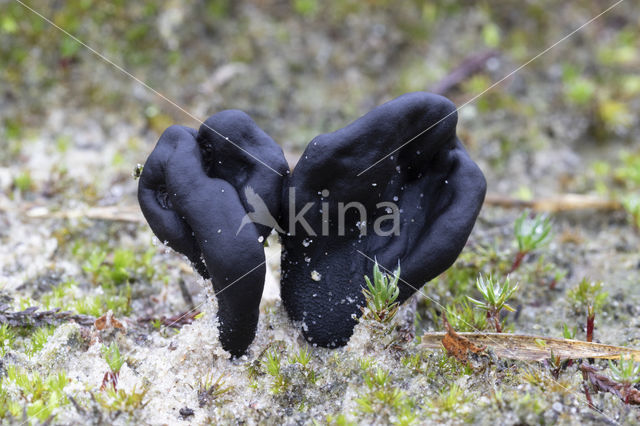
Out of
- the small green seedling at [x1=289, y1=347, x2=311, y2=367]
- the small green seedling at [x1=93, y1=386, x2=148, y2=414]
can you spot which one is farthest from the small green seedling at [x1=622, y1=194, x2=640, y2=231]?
the small green seedling at [x1=93, y1=386, x2=148, y2=414]

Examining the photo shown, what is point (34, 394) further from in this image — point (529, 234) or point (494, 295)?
point (529, 234)

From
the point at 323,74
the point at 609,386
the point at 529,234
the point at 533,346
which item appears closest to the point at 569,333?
the point at 533,346

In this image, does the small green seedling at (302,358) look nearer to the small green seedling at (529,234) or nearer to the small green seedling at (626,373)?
the small green seedling at (626,373)

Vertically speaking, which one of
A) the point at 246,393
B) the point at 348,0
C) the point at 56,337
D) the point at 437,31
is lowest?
the point at 246,393

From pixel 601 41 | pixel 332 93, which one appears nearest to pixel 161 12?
pixel 332 93

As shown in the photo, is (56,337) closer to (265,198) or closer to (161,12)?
(265,198)

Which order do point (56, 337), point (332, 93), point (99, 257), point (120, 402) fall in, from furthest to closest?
1. point (332, 93)
2. point (99, 257)
3. point (56, 337)
4. point (120, 402)

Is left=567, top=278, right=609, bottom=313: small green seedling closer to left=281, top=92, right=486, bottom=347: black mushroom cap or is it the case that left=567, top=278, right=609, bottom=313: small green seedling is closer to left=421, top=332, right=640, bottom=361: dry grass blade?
left=421, top=332, right=640, bottom=361: dry grass blade
